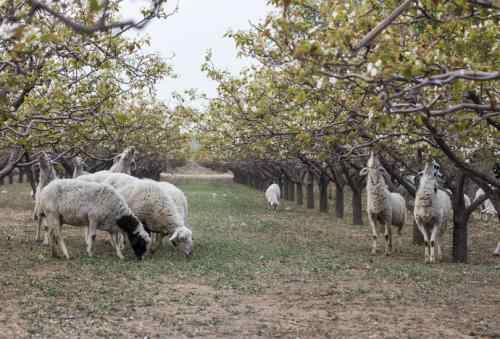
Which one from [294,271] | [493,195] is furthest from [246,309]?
[493,195]

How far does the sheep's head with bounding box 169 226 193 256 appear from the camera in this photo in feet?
44.3

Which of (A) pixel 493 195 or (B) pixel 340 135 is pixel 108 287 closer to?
(B) pixel 340 135

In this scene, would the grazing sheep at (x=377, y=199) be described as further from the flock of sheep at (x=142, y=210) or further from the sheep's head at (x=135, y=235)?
the sheep's head at (x=135, y=235)

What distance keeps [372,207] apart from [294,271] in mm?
3859

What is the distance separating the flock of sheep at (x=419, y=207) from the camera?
46.1 ft

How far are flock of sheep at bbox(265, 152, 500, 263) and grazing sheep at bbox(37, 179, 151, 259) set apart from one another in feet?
19.6

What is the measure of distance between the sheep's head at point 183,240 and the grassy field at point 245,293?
1.39 feet

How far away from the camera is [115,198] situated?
13.2m

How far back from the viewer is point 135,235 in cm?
1312

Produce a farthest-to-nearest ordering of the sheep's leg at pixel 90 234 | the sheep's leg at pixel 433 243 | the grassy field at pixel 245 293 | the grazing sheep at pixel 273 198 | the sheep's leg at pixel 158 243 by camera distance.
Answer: the grazing sheep at pixel 273 198, the sheep's leg at pixel 158 243, the sheep's leg at pixel 433 243, the sheep's leg at pixel 90 234, the grassy field at pixel 245 293

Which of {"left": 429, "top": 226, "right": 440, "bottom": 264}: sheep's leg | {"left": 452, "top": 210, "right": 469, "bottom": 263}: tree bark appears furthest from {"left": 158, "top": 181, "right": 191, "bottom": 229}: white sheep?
{"left": 452, "top": 210, "right": 469, "bottom": 263}: tree bark

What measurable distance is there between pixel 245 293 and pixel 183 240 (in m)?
3.74

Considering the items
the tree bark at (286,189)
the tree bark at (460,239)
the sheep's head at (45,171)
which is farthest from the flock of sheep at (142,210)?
the tree bark at (286,189)

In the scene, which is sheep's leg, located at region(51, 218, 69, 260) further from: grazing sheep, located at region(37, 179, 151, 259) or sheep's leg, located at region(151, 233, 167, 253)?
sheep's leg, located at region(151, 233, 167, 253)
